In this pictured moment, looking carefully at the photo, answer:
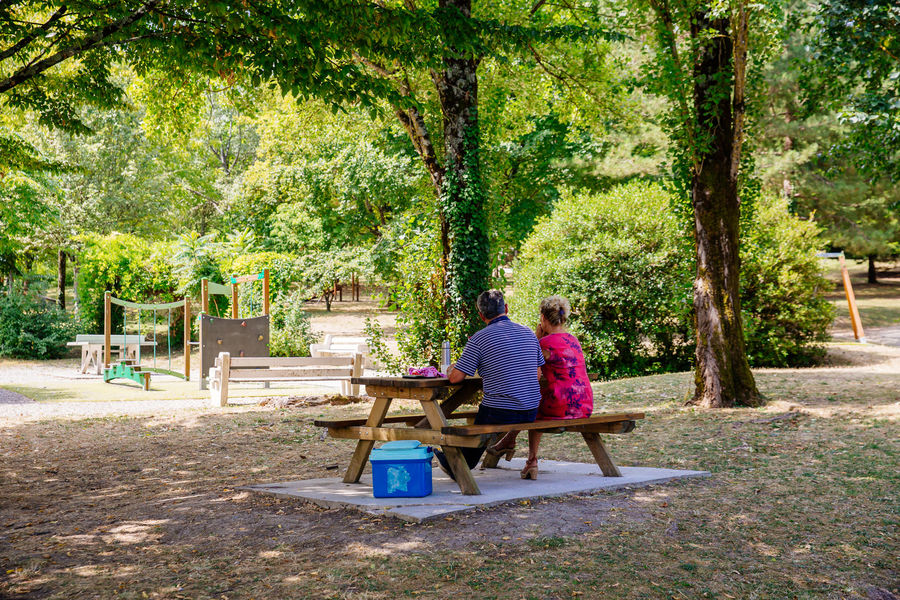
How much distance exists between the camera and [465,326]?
1105 centimetres

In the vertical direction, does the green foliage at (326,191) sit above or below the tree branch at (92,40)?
above

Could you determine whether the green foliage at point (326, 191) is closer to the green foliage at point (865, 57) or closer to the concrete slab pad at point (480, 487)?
the green foliage at point (865, 57)

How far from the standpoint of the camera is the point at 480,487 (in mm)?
5543

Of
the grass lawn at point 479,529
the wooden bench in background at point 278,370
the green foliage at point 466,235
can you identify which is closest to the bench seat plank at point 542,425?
the grass lawn at point 479,529

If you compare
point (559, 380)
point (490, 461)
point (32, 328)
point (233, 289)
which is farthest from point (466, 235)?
point (32, 328)

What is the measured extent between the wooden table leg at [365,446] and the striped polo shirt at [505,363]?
2.37 feet

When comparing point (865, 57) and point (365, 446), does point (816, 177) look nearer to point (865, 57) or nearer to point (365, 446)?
point (865, 57)

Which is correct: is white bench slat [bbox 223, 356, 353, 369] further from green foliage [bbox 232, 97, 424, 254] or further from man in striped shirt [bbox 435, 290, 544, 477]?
green foliage [bbox 232, 97, 424, 254]

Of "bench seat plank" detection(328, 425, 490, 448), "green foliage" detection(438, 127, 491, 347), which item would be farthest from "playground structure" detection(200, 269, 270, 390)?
"bench seat plank" detection(328, 425, 490, 448)

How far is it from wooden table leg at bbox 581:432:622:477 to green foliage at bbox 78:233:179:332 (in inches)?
756

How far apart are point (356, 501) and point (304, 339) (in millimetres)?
13908

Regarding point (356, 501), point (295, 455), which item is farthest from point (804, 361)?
point (356, 501)

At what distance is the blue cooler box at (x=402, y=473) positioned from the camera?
202 inches

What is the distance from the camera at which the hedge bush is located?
45.7ft
